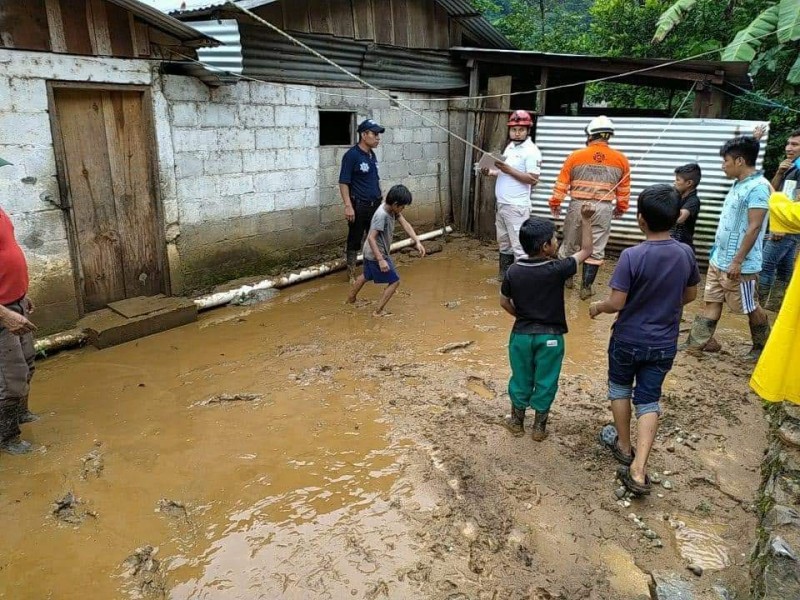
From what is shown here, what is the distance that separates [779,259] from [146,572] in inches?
257

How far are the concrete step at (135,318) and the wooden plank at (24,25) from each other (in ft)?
7.92

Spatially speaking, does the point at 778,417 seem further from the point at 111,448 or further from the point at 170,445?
the point at 111,448

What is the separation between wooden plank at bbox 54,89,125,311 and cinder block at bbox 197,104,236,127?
41.4 inches

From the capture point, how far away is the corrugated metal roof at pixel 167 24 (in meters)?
5.01

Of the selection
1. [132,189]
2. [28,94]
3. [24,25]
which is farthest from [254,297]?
[24,25]

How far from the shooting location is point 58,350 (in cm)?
514

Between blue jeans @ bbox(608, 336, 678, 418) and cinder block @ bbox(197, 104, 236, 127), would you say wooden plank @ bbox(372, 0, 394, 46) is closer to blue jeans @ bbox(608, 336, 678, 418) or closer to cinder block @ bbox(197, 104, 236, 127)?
cinder block @ bbox(197, 104, 236, 127)

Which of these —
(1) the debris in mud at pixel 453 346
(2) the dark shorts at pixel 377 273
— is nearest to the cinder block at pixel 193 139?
(2) the dark shorts at pixel 377 273

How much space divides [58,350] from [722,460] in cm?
540

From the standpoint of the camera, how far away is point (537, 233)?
3.41 metres

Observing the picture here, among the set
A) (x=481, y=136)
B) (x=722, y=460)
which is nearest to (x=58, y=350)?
(x=722, y=460)

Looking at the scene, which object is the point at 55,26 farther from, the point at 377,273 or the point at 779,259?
the point at 779,259

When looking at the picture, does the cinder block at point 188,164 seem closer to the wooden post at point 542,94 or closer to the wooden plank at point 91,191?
the wooden plank at point 91,191

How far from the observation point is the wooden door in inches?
208
